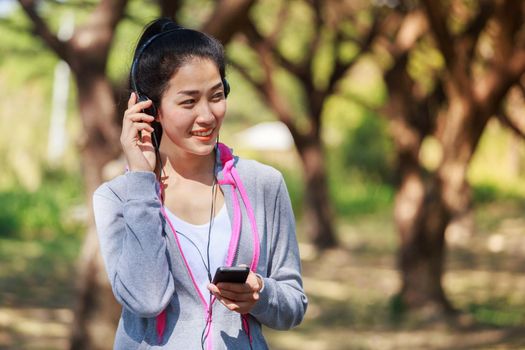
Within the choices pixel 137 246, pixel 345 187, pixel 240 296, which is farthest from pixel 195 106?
pixel 345 187

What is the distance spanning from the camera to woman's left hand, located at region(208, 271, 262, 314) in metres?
2.37

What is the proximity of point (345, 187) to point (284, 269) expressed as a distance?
2445cm

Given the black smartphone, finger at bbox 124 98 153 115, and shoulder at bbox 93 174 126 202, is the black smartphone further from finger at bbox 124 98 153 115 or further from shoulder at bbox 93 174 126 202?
finger at bbox 124 98 153 115

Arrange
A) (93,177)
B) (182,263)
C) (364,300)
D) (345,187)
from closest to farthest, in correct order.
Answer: (182,263)
(93,177)
(364,300)
(345,187)

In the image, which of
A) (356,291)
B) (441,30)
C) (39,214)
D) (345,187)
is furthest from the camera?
(345,187)

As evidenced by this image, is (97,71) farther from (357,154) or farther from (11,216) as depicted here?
(357,154)

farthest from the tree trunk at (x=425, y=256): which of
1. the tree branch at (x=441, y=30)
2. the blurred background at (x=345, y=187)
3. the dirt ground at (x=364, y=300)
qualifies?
the tree branch at (x=441, y=30)

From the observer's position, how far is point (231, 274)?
2.33 m

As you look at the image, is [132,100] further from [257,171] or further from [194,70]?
[257,171]

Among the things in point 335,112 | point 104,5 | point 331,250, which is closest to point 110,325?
point 104,5

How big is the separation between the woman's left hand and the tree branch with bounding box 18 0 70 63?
16.3 ft

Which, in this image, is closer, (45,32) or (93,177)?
(93,177)

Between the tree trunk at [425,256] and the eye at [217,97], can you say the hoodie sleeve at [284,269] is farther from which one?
the tree trunk at [425,256]

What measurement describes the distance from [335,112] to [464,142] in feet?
62.4
